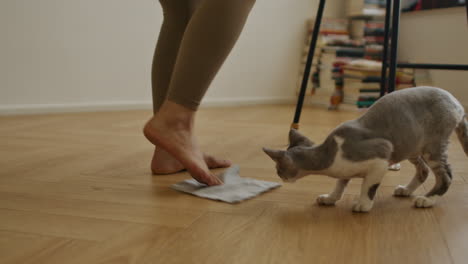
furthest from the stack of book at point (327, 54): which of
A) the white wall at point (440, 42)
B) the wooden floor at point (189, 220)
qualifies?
the wooden floor at point (189, 220)

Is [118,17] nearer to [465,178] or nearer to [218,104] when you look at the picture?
[218,104]

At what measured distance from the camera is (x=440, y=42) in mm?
2988

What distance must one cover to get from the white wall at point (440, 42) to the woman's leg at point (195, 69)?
2.34 metres

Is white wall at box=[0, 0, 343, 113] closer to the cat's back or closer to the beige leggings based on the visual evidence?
the beige leggings

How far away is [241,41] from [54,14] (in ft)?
4.05

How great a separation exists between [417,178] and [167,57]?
63 cm

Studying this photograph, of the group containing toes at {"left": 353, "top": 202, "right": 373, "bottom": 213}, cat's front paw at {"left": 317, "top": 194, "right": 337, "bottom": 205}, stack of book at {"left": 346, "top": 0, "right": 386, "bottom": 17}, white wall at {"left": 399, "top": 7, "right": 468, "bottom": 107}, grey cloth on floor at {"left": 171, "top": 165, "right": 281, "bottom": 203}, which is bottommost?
white wall at {"left": 399, "top": 7, "right": 468, "bottom": 107}

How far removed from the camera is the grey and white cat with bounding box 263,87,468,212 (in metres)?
0.79

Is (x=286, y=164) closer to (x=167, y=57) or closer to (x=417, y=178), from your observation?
(x=417, y=178)

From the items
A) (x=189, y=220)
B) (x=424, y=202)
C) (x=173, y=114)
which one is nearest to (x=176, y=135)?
(x=173, y=114)

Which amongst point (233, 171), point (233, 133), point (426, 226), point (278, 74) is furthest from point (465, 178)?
point (278, 74)

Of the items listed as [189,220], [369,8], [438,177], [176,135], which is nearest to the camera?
[189,220]

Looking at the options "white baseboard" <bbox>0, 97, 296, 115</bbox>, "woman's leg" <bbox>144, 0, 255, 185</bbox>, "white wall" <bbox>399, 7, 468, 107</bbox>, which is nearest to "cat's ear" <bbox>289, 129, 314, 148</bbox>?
"woman's leg" <bbox>144, 0, 255, 185</bbox>

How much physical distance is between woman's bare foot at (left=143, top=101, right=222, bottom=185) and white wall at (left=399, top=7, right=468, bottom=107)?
92.2 inches
